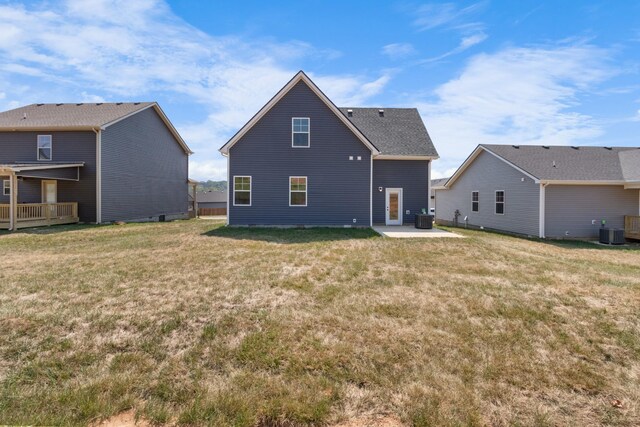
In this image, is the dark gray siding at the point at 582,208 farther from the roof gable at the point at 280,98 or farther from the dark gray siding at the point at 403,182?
the roof gable at the point at 280,98

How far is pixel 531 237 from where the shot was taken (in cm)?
1504

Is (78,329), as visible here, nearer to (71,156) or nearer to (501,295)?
(501,295)

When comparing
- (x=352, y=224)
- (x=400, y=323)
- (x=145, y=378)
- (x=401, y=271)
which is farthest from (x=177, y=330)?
(x=352, y=224)

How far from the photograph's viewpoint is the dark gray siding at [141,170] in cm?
1798

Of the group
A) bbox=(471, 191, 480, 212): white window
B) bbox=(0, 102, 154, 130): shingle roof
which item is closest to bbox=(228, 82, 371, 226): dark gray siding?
bbox=(471, 191, 480, 212): white window

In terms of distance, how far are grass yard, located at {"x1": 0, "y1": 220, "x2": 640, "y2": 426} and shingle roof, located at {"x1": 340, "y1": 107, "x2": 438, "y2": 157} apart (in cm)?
1008

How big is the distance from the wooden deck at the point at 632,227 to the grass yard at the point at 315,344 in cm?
1092

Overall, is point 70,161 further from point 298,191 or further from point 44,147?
point 298,191

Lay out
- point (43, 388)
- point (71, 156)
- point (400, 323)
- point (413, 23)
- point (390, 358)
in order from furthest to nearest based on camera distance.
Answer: point (71, 156) → point (413, 23) → point (400, 323) → point (390, 358) → point (43, 388)

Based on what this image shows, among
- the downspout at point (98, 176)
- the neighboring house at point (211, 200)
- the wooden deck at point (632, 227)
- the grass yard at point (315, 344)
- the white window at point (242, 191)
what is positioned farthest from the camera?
the neighboring house at point (211, 200)

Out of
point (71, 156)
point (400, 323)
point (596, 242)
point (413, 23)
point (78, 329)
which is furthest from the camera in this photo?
point (71, 156)

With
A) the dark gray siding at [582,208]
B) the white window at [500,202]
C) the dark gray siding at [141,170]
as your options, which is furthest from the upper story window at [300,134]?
the dark gray siding at [582,208]

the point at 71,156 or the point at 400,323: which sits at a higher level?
the point at 71,156

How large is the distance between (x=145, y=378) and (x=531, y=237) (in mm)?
16917
